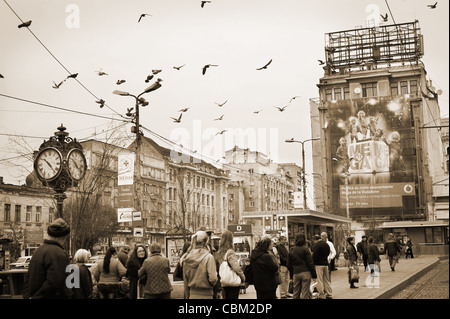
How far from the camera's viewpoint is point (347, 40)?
97375 mm

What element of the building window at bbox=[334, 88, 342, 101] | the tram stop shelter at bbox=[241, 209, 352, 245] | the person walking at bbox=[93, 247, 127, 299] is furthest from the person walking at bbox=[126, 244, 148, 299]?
the building window at bbox=[334, 88, 342, 101]

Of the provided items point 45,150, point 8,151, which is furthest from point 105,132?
point 45,150

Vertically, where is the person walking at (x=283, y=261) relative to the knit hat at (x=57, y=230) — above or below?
below

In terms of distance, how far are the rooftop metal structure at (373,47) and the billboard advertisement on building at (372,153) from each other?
10076 millimetres

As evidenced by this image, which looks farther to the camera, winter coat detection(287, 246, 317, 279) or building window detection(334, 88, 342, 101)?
building window detection(334, 88, 342, 101)

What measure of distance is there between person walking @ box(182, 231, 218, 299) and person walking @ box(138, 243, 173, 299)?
0.48 meters

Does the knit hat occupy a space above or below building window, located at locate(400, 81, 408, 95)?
below

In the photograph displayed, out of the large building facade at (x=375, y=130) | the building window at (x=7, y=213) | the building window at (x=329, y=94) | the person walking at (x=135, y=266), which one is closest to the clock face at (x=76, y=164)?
the person walking at (x=135, y=266)

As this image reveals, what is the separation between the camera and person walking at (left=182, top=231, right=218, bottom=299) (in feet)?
31.1

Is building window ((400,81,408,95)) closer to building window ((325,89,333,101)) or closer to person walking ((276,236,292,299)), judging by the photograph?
building window ((325,89,333,101))

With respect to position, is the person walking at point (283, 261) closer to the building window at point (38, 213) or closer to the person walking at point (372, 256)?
the person walking at point (372, 256)

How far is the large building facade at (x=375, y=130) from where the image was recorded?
276 ft

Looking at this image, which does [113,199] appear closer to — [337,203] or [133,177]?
[337,203]

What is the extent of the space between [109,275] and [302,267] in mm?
4072
